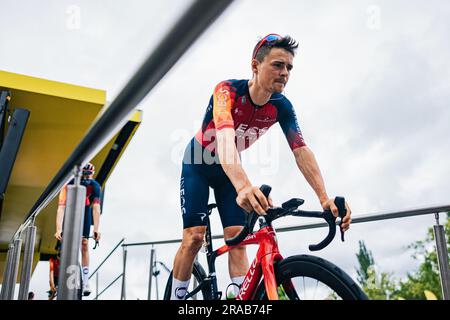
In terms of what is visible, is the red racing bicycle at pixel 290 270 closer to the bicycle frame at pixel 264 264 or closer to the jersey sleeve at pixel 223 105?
the bicycle frame at pixel 264 264

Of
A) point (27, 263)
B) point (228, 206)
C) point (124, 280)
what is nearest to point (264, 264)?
point (228, 206)

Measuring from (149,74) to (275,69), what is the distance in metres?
1.32

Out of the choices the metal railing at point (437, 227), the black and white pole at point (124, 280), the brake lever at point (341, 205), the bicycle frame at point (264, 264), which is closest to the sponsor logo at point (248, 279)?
the bicycle frame at point (264, 264)

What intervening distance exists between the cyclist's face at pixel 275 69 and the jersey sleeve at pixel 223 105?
17 centimetres

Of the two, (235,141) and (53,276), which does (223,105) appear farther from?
(53,276)

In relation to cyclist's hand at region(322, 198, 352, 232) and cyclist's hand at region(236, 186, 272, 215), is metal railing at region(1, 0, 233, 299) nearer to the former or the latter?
cyclist's hand at region(236, 186, 272, 215)

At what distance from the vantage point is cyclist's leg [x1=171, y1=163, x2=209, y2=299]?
2236mm

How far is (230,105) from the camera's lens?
208 cm

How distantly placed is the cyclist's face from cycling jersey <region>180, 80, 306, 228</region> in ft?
0.40

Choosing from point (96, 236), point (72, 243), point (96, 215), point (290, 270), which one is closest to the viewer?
point (72, 243)

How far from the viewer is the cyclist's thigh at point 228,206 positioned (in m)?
2.33

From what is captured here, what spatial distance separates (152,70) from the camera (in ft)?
2.75
